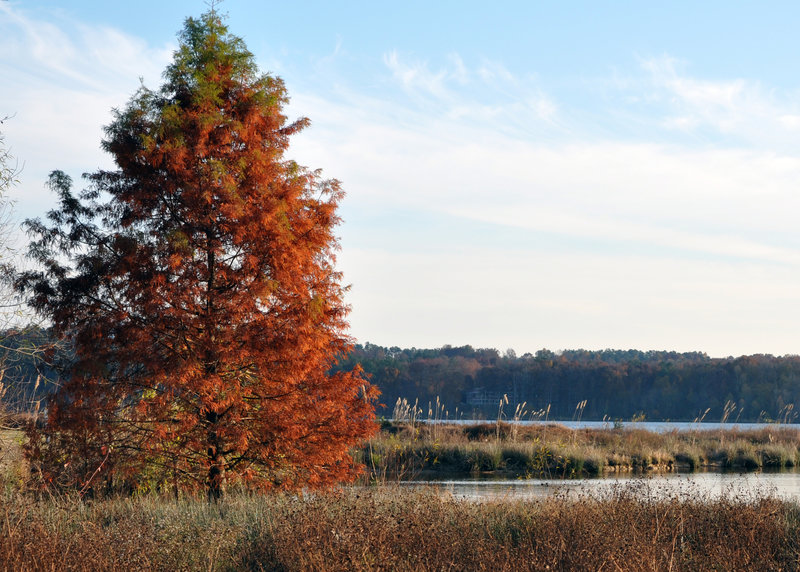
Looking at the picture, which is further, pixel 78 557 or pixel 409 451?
pixel 409 451

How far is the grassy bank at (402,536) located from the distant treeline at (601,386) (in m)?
51.2

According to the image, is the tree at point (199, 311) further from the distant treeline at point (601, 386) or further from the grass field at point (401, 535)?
the distant treeline at point (601, 386)

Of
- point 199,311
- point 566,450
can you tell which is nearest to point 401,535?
point 199,311

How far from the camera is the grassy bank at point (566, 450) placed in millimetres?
26750

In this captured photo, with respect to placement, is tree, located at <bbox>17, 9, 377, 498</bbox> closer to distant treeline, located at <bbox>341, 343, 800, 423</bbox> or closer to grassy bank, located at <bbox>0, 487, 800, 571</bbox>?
grassy bank, located at <bbox>0, 487, 800, 571</bbox>

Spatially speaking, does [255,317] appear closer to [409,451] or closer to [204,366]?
[204,366]

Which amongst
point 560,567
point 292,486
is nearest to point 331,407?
point 292,486

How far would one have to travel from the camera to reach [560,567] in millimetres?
7434

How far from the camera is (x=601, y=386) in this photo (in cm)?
7506

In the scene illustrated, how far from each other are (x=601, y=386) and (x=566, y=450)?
49.1 m

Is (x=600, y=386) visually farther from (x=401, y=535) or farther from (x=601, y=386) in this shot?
(x=401, y=535)

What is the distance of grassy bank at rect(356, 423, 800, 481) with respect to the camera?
2675cm

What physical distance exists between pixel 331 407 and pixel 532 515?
4105 mm

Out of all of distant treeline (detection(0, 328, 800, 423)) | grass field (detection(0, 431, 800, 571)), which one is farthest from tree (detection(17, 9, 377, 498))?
distant treeline (detection(0, 328, 800, 423))
